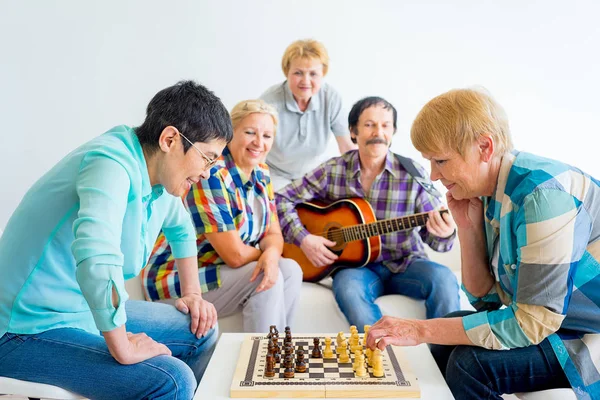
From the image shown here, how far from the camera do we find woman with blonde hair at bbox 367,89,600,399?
1457mm

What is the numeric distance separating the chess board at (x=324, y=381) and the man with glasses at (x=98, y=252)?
154mm

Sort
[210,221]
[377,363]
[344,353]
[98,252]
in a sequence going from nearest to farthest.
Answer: [98,252] → [377,363] → [344,353] → [210,221]

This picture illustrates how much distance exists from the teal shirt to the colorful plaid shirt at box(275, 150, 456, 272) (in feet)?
4.35

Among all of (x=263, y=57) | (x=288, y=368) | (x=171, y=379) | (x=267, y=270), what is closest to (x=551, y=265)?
(x=288, y=368)

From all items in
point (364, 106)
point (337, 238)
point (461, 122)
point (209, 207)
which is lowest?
point (337, 238)

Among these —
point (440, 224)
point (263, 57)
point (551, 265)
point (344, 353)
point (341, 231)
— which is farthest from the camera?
point (263, 57)

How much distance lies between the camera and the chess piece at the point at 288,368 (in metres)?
1.54

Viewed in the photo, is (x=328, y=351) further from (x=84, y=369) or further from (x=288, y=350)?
(x=84, y=369)

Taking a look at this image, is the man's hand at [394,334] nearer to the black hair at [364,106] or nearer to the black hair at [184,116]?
the black hair at [184,116]

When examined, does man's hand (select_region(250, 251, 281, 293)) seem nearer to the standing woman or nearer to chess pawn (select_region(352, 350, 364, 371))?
chess pawn (select_region(352, 350, 364, 371))

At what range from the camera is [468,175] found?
63.5 inches

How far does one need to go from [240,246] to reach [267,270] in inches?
5.7

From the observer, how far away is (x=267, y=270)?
7.80 feet

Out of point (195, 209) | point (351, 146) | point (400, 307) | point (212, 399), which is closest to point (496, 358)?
point (212, 399)
